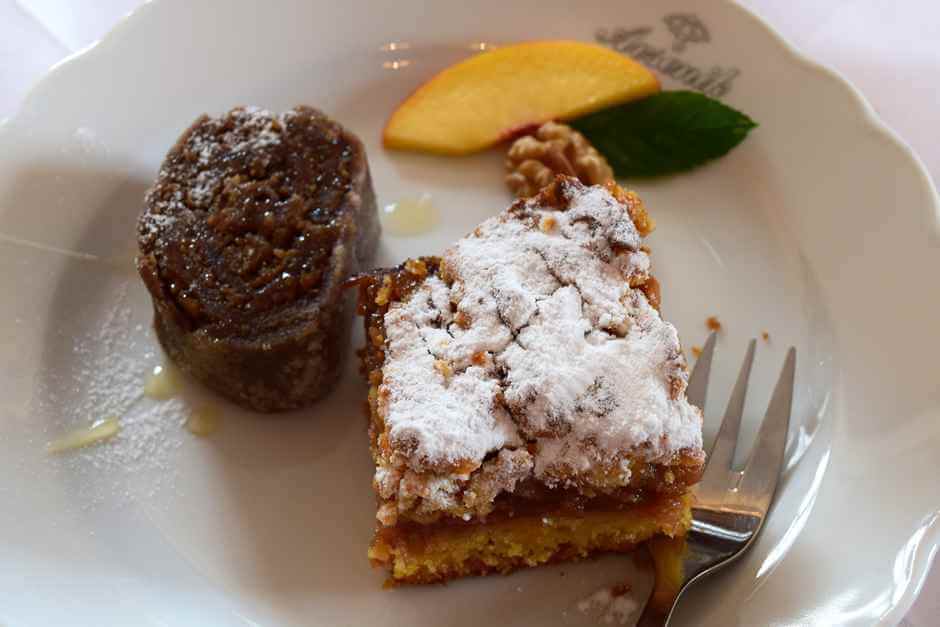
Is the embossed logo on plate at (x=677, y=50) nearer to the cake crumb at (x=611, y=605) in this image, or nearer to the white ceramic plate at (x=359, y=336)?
the white ceramic plate at (x=359, y=336)

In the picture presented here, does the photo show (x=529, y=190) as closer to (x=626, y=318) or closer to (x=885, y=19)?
(x=626, y=318)

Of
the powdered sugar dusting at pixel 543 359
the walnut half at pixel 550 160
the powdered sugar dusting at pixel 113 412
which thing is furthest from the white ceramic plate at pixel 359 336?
the powdered sugar dusting at pixel 543 359

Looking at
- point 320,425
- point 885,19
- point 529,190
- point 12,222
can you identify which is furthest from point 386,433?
point 885,19

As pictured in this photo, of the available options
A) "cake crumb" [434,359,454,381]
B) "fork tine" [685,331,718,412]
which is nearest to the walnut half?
"fork tine" [685,331,718,412]

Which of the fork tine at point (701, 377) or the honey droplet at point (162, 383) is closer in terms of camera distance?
the fork tine at point (701, 377)

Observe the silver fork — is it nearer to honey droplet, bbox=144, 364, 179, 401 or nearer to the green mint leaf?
the green mint leaf

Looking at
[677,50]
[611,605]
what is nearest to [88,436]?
[611,605]
